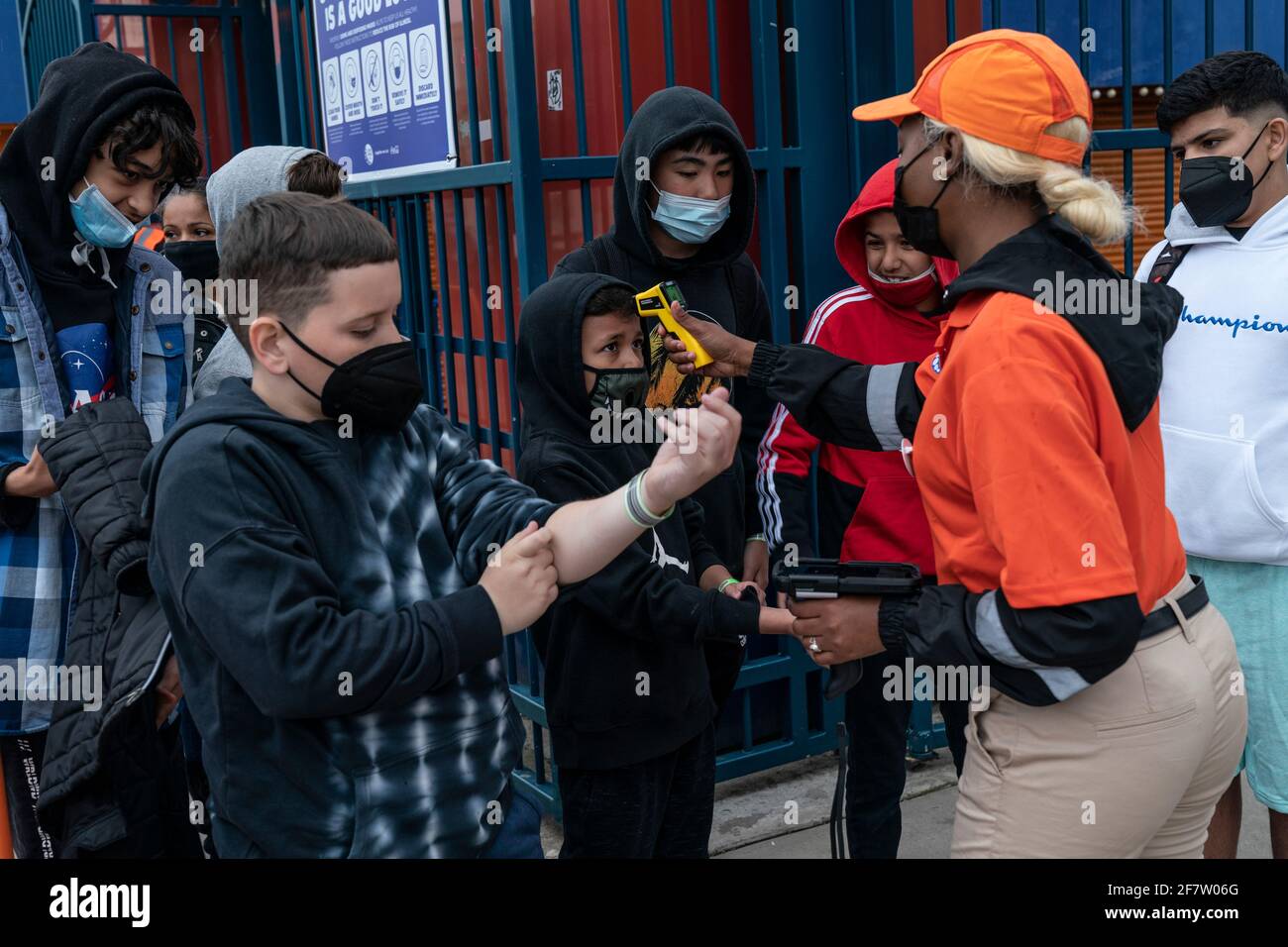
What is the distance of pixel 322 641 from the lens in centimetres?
162

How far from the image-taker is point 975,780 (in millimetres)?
1953

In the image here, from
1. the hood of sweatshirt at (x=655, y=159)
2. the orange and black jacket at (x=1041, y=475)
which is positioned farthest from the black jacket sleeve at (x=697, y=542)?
the orange and black jacket at (x=1041, y=475)

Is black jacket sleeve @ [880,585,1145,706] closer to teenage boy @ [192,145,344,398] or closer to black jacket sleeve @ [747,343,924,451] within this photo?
black jacket sleeve @ [747,343,924,451]

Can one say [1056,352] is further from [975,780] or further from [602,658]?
[602,658]

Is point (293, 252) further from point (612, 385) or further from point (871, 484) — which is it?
point (871, 484)

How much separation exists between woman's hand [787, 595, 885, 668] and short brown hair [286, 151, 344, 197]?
1.65m

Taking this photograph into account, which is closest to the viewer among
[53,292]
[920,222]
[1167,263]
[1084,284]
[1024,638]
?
[1024,638]

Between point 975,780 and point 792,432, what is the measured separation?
1.27 meters

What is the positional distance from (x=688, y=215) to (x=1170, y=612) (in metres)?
1.62

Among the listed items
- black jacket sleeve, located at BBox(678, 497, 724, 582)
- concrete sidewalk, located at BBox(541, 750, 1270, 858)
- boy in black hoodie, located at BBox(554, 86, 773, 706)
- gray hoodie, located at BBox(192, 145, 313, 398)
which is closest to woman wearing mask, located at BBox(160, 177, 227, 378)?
gray hoodie, located at BBox(192, 145, 313, 398)

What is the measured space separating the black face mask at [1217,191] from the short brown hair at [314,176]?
6.86ft

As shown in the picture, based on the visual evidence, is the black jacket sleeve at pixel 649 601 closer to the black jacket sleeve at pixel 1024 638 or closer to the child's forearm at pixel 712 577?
the child's forearm at pixel 712 577

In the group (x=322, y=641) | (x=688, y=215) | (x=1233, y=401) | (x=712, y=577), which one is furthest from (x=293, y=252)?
(x=1233, y=401)

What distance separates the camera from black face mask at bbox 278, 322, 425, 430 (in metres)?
1.78
